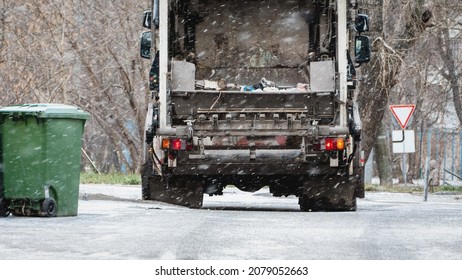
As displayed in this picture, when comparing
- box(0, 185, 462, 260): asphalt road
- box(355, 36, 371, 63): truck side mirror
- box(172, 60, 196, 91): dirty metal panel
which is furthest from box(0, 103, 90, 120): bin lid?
box(355, 36, 371, 63): truck side mirror

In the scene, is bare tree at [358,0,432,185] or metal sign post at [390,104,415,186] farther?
bare tree at [358,0,432,185]

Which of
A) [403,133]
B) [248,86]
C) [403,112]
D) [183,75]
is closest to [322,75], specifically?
[248,86]

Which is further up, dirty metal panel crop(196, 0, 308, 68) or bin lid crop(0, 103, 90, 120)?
dirty metal panel crop(196, 0, 308, 68)

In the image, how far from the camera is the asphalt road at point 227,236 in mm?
8859

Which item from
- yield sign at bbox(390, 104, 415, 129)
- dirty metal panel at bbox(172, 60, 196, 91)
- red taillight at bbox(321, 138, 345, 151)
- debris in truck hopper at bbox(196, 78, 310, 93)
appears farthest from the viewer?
yield sign at bbox(390, 104, 415, 129)

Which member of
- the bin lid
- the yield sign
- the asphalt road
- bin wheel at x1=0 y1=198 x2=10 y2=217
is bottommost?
the asphalt road

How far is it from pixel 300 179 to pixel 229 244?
21.0 feet

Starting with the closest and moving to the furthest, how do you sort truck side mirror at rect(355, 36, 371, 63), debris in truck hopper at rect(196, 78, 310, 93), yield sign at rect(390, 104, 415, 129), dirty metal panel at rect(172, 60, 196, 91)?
dirty metal panel at rect(172, 60, 196, 91) → truck side mirror at rect(355, 36, 371, 63) → debris in truck hopper at rect(196, 78, 310, 93) → yield sign at rect(390, 104, 415, 129)

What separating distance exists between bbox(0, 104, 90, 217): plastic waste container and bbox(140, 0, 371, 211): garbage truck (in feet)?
7.96

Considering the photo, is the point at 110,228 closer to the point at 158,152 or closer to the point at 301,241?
the point at 301,241

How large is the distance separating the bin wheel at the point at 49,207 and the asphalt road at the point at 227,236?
0.19 m

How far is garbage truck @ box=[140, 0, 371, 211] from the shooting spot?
49.9 feet

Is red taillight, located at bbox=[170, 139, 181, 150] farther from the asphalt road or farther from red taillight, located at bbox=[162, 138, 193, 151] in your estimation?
the asphalt road

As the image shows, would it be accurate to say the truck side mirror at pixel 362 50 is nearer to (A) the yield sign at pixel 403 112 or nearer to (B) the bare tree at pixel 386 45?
(A) the yield sign at pixel 403 112
